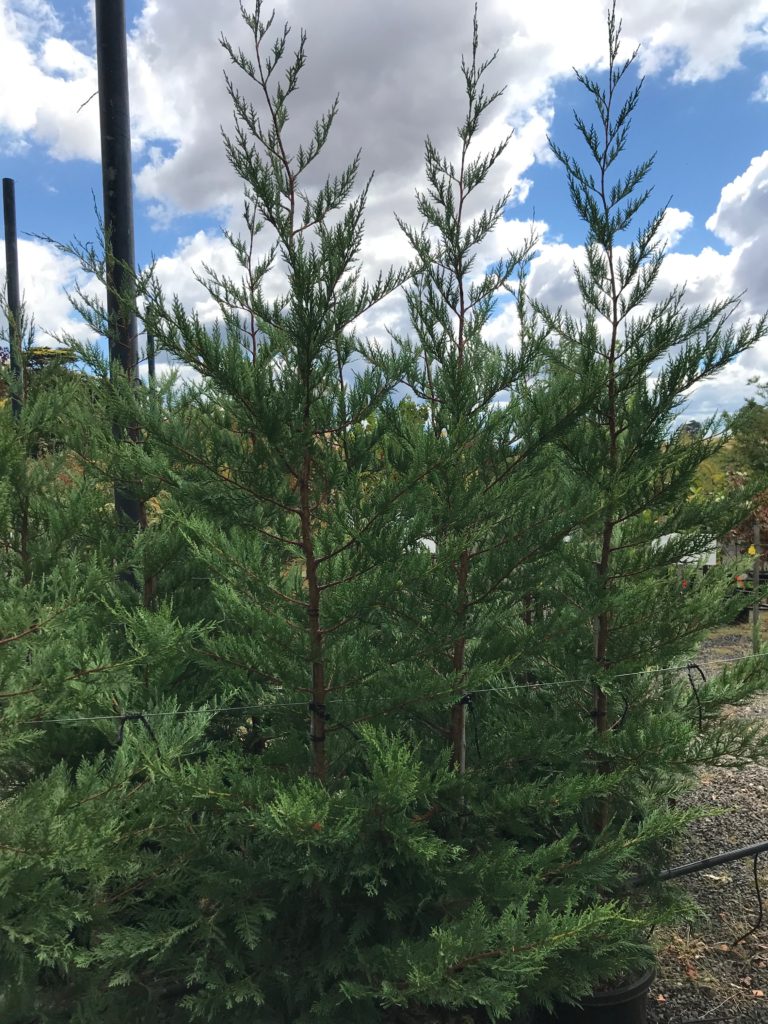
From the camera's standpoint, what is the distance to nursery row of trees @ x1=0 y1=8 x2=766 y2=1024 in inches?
89.8

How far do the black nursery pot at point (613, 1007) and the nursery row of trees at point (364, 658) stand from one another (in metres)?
0.12

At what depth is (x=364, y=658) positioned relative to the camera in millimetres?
2566

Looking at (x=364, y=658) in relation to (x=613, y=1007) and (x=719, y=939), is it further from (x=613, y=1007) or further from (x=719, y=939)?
(x=719, y=939)

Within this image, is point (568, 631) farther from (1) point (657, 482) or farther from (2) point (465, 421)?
(2) point (465, 421)

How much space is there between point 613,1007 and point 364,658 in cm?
185

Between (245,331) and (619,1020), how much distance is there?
3084 mm

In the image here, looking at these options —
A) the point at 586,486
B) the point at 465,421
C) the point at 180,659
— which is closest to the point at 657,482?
the point at 586,486

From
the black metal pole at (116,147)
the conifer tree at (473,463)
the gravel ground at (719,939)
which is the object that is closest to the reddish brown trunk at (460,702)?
the conifer tree at (473,463)

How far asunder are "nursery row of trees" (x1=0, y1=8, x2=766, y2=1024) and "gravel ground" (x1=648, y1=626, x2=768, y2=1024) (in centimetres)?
65

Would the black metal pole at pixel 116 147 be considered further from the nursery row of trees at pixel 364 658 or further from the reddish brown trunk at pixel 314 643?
the reddish brown trunk at pixel 314 643

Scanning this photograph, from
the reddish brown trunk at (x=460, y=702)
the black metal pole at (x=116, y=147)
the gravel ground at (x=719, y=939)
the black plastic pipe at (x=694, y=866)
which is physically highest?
the black metal pole at (x=116, y=147)

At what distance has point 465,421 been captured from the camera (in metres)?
2.54

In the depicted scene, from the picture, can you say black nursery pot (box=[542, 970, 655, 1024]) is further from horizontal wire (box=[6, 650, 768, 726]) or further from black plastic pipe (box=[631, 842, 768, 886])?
horizontal wire (box=[6, 650, 768, 726])

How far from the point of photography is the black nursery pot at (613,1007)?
299cm
